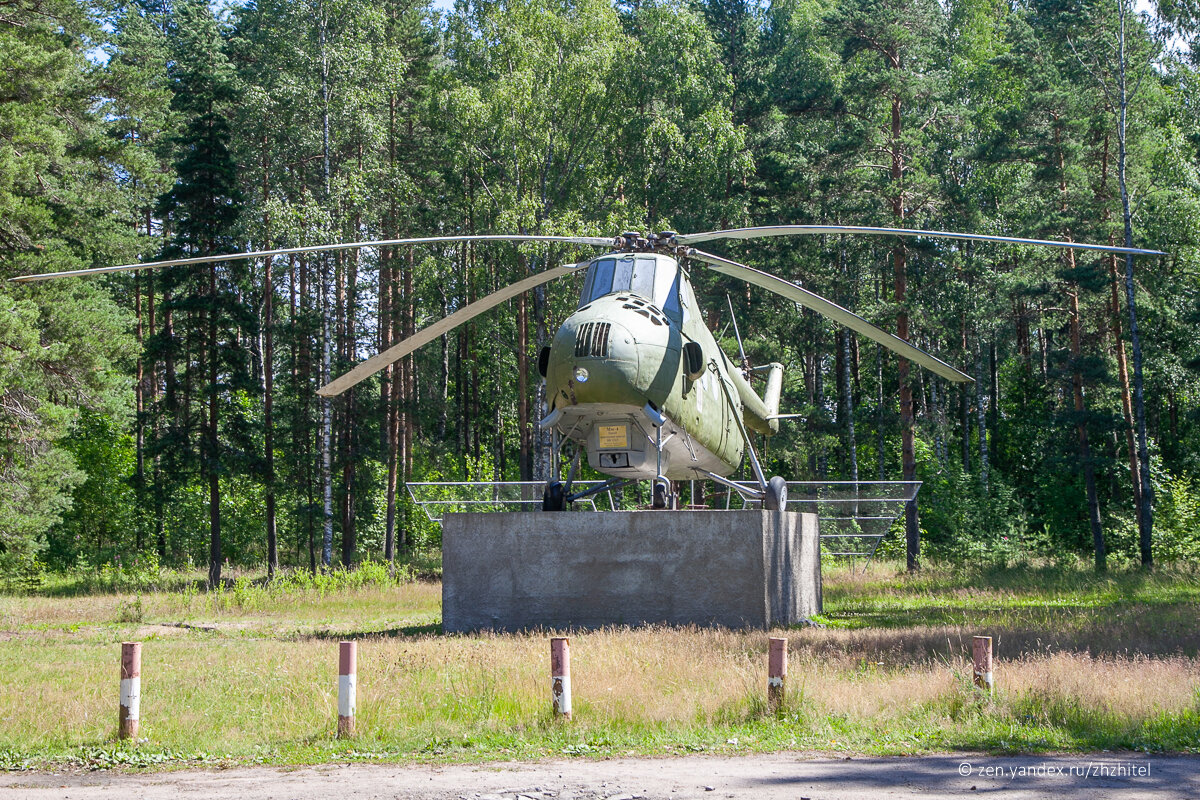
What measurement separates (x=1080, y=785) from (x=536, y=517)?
8710 mm

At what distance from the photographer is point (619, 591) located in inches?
559

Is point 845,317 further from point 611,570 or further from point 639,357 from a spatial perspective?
point 611,570

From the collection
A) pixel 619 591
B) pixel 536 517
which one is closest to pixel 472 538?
pixel 536 517

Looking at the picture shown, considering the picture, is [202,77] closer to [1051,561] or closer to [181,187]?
[181,187]

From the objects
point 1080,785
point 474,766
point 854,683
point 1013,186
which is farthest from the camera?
point 1013,186

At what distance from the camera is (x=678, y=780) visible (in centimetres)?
684

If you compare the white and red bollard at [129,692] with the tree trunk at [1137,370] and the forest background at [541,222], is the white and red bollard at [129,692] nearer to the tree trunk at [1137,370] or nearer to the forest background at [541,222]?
the forest background at [541,222]

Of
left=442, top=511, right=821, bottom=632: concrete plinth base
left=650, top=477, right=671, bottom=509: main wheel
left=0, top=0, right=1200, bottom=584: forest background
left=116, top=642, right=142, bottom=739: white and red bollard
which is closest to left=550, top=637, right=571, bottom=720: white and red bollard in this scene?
left=116, top=642, right=142, bottom=739: white and red bollard

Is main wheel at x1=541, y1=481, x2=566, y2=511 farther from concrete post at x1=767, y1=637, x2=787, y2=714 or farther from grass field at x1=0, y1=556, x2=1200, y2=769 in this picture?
concrete post at x1=767, y1=637, x2=787, y2=714

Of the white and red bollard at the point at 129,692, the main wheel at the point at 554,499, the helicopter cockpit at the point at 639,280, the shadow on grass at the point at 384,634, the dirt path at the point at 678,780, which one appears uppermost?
the helicopter cockpit at the point at 639,280

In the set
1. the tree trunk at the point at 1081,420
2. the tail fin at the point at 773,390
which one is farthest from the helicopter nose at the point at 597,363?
the tree trunk at the point at 1081,420

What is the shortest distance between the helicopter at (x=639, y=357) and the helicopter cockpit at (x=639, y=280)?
2 cm

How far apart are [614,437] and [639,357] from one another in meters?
1.21

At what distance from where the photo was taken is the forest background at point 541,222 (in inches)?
1115
